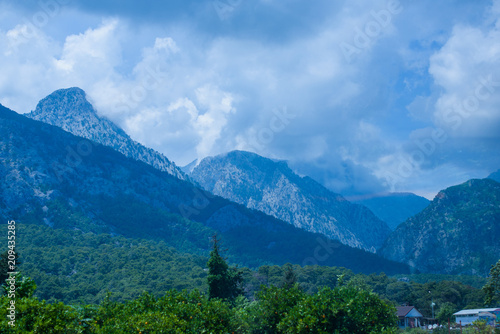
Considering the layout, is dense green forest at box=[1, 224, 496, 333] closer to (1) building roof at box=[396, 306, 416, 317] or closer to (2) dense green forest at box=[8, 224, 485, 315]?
(2) dense green forest at box=[8, 224, 485, 315]

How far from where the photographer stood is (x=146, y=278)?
132 metres

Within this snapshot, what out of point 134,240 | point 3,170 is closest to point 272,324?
point 134,240

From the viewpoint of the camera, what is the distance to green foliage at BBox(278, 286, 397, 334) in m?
19.4

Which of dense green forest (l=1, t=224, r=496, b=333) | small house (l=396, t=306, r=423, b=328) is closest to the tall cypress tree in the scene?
dense green forest (l=1, t=224, r=496, b=333)

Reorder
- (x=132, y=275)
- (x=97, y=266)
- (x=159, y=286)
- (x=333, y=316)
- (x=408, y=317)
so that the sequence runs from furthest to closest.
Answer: (x=97, y=266)
(x=132, y=275)
(x=159, y=286)
(x=408, y=317)
(x=333, y=316)

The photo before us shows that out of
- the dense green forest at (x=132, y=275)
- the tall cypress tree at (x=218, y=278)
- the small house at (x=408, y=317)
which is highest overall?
the dense green forest at (x=132, y=275)

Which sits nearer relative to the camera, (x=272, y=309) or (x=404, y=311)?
(x=272, y=309)

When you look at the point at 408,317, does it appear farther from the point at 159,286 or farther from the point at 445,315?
the point at 159,286

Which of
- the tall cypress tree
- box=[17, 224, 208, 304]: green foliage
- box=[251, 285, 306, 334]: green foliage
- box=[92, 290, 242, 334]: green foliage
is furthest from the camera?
box=[17, 224, 208, 304]: green foliage

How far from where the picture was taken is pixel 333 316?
19922 millimetres

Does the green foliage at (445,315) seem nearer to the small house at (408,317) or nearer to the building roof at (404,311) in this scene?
the small house at (408,317)

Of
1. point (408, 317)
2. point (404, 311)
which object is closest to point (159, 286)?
point (404, 311)

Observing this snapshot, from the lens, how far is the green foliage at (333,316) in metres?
19.4

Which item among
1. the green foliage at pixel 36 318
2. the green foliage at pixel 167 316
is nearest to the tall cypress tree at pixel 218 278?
the green foliage at pixel 167 316
